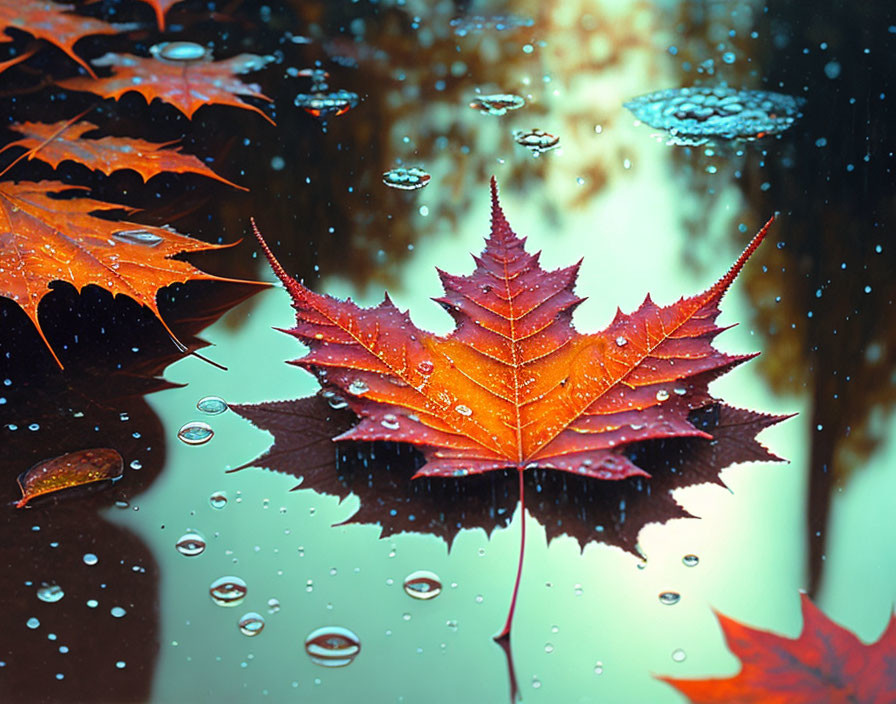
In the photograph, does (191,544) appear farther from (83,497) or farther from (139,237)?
(139,237)

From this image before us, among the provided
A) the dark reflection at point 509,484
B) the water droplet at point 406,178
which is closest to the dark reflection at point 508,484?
the dark reflection at point 509,484

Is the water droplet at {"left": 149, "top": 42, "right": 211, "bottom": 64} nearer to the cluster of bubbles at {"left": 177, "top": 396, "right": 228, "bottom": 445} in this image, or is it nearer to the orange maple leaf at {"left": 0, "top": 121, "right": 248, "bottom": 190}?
the orange maple leaf at {"left": 0, "top": 121, "right": 248, "bottom": 190}

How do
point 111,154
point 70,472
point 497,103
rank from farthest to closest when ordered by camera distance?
point 497,103, point 111,154, point 70,472

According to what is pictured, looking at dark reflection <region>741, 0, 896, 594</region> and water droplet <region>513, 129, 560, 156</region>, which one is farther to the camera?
water droplet <region>513, 129, 560, 156</region>

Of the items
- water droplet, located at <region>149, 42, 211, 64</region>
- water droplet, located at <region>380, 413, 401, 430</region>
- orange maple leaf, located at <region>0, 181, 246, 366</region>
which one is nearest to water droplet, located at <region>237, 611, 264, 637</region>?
water droplet, located at <region>380, 413, 401, 430</region>

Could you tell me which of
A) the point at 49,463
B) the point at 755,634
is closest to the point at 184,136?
the point at 49,463

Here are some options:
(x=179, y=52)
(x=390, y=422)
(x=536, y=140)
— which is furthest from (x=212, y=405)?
(x=179, y=52)
